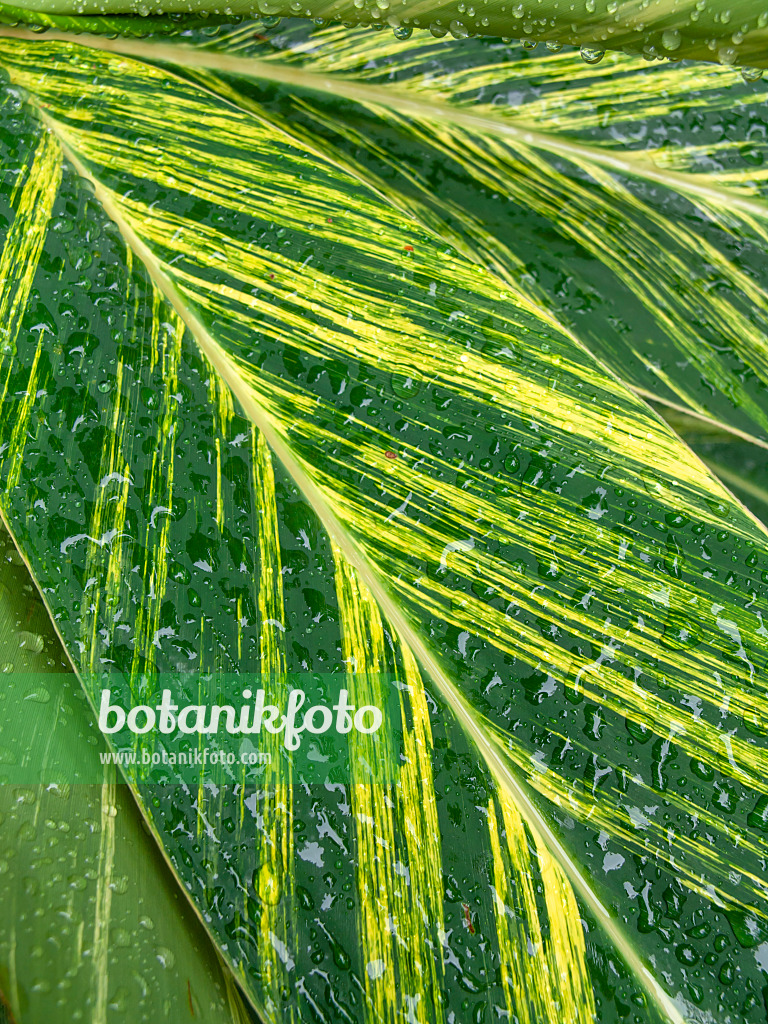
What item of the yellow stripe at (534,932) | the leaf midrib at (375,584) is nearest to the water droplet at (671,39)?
the leaf midrib at (375,584)

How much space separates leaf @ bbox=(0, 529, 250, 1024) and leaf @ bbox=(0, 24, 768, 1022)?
0.32 feet

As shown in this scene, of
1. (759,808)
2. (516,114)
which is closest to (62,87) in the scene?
(516,114)

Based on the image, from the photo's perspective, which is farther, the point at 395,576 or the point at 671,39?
the point at 395,576

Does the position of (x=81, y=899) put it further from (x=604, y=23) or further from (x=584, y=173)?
(x=584, y=173)

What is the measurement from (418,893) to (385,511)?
27cm

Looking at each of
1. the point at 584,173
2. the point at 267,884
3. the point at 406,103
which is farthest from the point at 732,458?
the point at 267,884

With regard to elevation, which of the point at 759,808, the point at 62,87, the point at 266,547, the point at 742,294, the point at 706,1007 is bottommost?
the point at 706,1007

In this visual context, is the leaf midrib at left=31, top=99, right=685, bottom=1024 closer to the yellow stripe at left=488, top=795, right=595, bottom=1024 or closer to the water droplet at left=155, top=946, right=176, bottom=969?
the yellow stripe at left=488, top=795, right=595, bottom=1024

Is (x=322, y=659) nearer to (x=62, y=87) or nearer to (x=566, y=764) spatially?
(x=566, y=764)

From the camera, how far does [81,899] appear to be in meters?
0.49

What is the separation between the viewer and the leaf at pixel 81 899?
1.50 ft

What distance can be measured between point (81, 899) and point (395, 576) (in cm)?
33

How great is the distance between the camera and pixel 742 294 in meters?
0.77

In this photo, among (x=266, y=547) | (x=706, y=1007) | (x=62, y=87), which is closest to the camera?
(x=706, y=1007)
